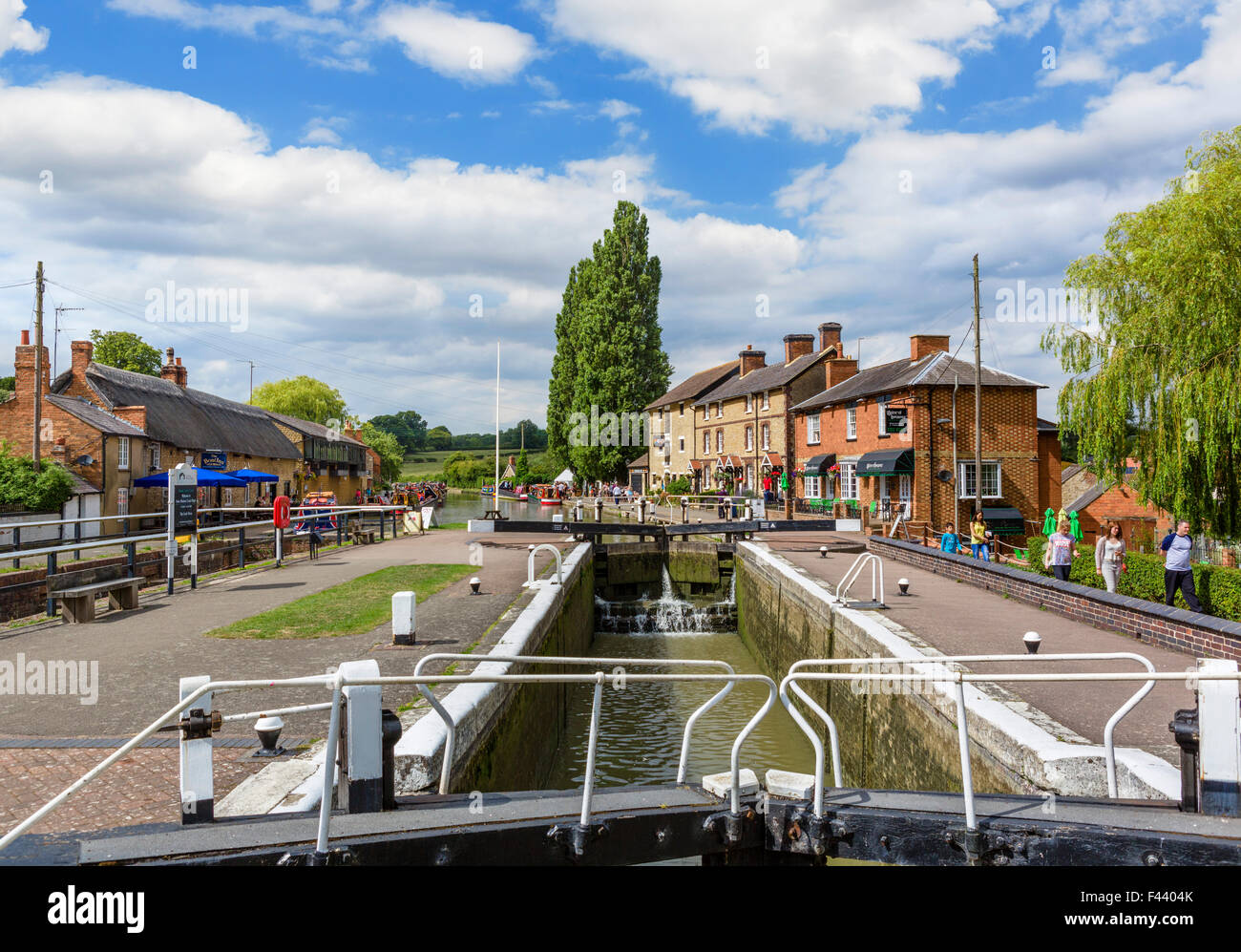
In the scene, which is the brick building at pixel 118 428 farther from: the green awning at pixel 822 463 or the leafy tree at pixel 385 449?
the leafy tree at pixel 385 449

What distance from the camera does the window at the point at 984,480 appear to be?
31.5m

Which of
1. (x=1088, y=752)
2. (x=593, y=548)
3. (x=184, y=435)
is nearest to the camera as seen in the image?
(x=1088, y=752)

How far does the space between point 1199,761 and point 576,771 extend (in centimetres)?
748

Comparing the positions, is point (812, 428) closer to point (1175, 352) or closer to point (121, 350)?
point (1175, 352)

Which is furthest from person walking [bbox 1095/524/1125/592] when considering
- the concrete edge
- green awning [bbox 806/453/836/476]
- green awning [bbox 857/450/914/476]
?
green awning [bbox 806/453/836/476]

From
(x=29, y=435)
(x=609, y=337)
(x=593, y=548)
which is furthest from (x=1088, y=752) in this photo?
(x=609, y=337)

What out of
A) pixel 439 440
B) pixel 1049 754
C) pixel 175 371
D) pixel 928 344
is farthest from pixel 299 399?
pixel 439 440

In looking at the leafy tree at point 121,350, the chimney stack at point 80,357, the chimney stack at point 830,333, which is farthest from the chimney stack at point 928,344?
the leafy tree at point 121,350

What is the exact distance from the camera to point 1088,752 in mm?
5348

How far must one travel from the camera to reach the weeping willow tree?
14.5 m

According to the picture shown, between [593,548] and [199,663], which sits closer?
[199,663]

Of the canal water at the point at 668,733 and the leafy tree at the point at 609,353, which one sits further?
the leafy tree at the point at 609,353

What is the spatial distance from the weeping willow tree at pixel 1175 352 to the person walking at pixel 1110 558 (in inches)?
76.7
